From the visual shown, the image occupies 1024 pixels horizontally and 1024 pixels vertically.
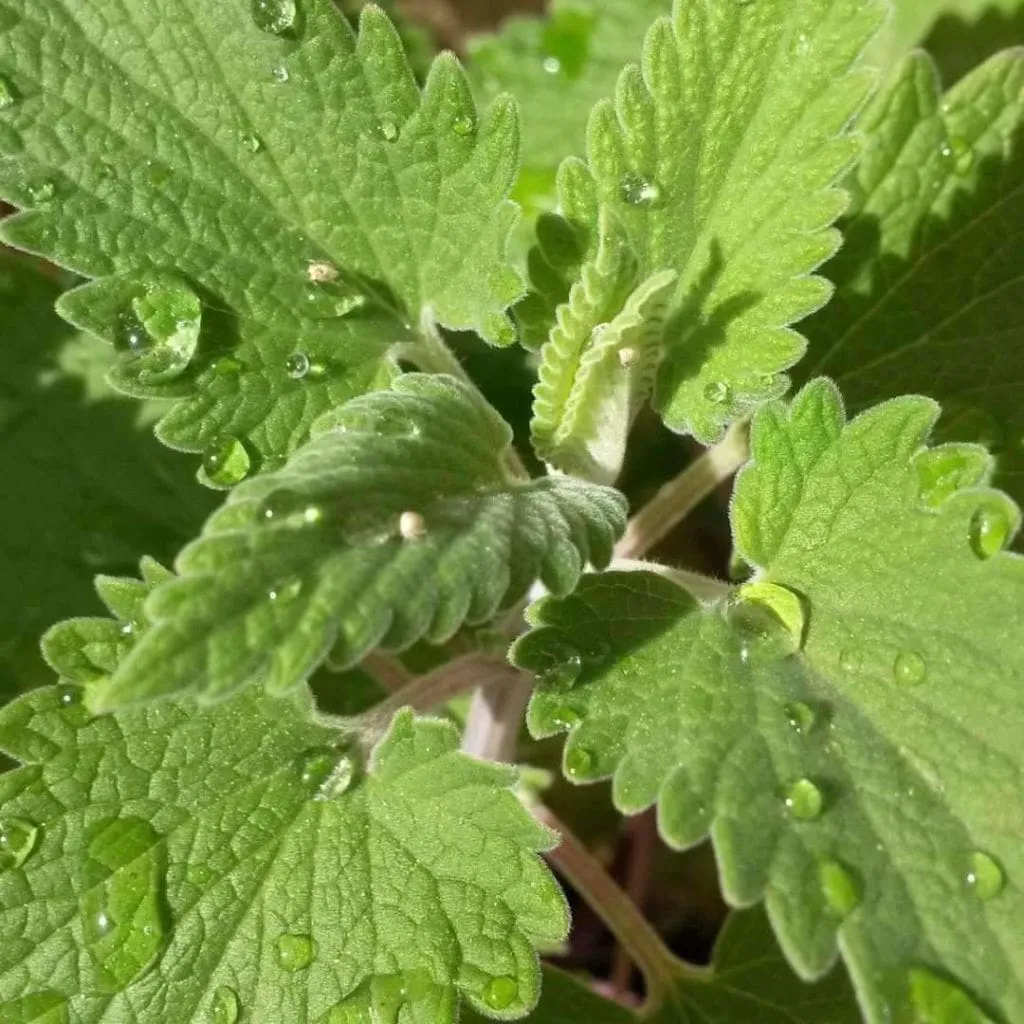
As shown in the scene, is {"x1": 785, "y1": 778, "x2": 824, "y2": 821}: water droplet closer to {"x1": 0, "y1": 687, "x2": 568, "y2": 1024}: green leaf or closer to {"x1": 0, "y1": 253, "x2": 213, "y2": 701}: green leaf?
{"x1": 0, "y1": 687, "x2": 568, "y2": 1024}: green leaf

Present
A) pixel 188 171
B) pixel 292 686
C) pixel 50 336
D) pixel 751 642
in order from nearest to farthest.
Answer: pixel 292 686 < pixel 751 642 < pixel 188 171 < pixel 50 336

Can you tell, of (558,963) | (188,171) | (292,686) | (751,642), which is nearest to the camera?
(292,686)

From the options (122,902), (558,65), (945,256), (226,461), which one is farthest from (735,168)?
(558,65)

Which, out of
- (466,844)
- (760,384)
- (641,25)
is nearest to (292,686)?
(466,844)

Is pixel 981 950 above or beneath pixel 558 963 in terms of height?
above

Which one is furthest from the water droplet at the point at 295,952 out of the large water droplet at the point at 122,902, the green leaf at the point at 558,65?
the green leaf at the point at 558,65

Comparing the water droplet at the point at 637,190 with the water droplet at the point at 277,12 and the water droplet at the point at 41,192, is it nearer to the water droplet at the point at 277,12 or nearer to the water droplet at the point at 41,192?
the water droplet at the point at 277,12

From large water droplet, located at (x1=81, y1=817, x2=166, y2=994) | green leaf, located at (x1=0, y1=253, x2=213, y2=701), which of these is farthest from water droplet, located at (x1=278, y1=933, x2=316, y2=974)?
green leaf, located at (x1=0, y1=253, x2=213, y2=701)

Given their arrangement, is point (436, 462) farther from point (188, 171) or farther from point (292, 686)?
point (188, 171)

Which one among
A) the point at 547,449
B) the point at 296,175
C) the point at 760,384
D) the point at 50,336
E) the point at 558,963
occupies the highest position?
the point at 760,384
